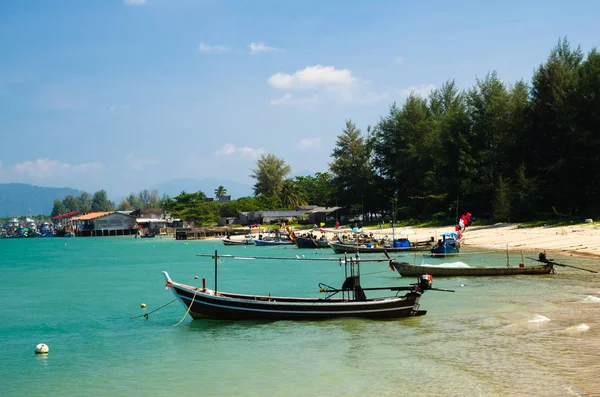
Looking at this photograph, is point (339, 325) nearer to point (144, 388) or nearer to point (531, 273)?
point (144, 388)

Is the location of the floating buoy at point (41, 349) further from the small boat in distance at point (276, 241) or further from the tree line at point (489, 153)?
the small boat in distance at point (276, 241)

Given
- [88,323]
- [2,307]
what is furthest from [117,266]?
[88,323]

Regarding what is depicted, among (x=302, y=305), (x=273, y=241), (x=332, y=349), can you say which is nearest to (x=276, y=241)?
(x=273, y=241)

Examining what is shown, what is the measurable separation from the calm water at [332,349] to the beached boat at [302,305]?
1.39 feet

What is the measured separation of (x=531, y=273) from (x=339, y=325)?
16.0 meters

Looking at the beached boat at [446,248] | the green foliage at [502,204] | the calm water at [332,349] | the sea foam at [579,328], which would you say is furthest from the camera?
the green foliage at [502,204]

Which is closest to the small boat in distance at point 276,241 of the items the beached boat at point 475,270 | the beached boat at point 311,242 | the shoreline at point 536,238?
the beached boat at point 311,242

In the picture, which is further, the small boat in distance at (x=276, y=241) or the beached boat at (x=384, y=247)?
the small boat in distance at (x=276, y=241)

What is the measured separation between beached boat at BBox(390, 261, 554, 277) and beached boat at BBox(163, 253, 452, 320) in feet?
36.0

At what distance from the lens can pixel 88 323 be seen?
2623cm

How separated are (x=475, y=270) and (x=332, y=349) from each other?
55.5 feet

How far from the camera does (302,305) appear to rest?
72.3 feet

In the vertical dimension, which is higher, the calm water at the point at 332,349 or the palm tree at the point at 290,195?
the palm tree at the point at 290,195

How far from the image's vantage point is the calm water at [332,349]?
15406mm
